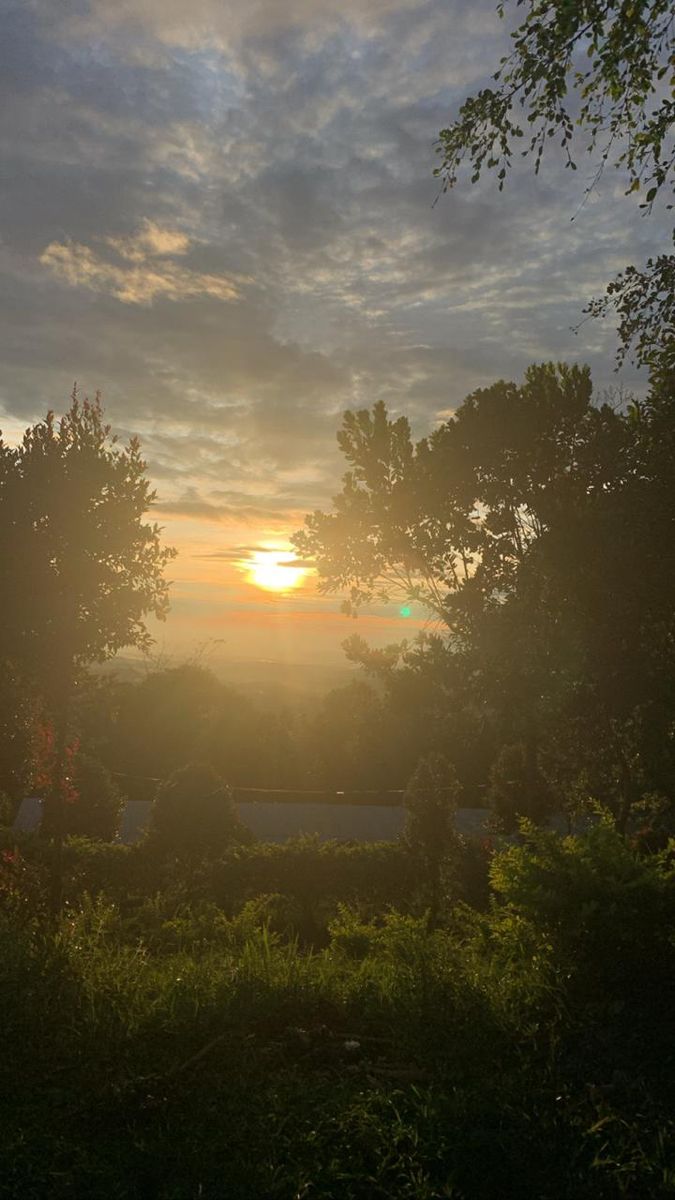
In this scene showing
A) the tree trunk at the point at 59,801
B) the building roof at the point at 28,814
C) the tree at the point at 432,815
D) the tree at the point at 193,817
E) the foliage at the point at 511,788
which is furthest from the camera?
the building roof at the point at 28,814

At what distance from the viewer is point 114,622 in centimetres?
1627

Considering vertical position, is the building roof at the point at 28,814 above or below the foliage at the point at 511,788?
below

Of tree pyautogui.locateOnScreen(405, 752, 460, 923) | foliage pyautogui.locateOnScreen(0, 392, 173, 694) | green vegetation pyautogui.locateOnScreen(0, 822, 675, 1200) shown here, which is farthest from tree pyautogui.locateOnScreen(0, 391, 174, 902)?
green vegetation pyautogui.locateOnScreen(0, 822, 675, 1200)

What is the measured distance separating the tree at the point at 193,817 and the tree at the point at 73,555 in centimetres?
210

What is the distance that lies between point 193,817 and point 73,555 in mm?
5389

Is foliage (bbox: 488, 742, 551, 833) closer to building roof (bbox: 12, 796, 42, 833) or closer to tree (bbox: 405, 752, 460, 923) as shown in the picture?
tree (bbox: 405, 752, 460, 923)

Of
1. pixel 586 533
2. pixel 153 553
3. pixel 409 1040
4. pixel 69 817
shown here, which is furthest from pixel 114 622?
pixel 409 1040

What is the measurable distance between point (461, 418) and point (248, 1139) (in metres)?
17.9

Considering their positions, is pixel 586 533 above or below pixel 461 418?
below

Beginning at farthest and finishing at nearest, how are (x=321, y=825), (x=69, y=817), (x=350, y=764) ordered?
(x=350, y=764) < (x=321, y=825) < (x=69, y=817)

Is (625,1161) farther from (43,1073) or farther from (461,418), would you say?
(461,418)

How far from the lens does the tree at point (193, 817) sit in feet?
50.4

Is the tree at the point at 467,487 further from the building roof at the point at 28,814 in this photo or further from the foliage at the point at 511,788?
the building roof at the point at 28,814

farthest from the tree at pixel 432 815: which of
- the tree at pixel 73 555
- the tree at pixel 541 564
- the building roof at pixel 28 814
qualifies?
the building roof at pixel 28 814
